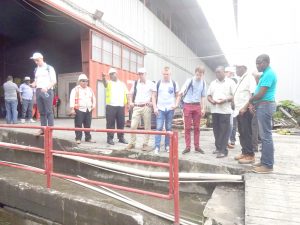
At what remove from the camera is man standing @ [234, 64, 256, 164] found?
4781 millimetres

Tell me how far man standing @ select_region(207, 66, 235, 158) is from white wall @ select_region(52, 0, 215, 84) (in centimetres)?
768

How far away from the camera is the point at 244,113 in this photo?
5.01m

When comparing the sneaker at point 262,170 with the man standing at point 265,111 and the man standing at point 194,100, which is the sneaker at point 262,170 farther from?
the man standing at point 194,100

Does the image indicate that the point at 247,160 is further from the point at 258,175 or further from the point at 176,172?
the point at 176,172

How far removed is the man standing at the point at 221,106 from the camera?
17.2 ft

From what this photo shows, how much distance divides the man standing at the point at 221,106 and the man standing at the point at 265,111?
3.23 ft

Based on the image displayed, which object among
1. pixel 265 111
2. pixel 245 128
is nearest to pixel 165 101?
pixel 245 128

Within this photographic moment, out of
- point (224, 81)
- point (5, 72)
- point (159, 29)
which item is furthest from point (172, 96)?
point (159, 29)

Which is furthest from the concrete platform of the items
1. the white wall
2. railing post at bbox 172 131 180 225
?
the white wall

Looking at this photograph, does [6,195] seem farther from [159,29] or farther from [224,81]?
[159,29]

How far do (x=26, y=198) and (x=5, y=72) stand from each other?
12982 millimetres

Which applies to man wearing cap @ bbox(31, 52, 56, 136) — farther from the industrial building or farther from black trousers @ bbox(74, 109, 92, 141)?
the industrial building

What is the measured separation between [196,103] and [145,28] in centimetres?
1385

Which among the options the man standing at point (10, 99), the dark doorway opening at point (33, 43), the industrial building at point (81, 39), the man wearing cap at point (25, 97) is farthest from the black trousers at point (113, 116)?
the dark doorway opening at point (33, 43)
